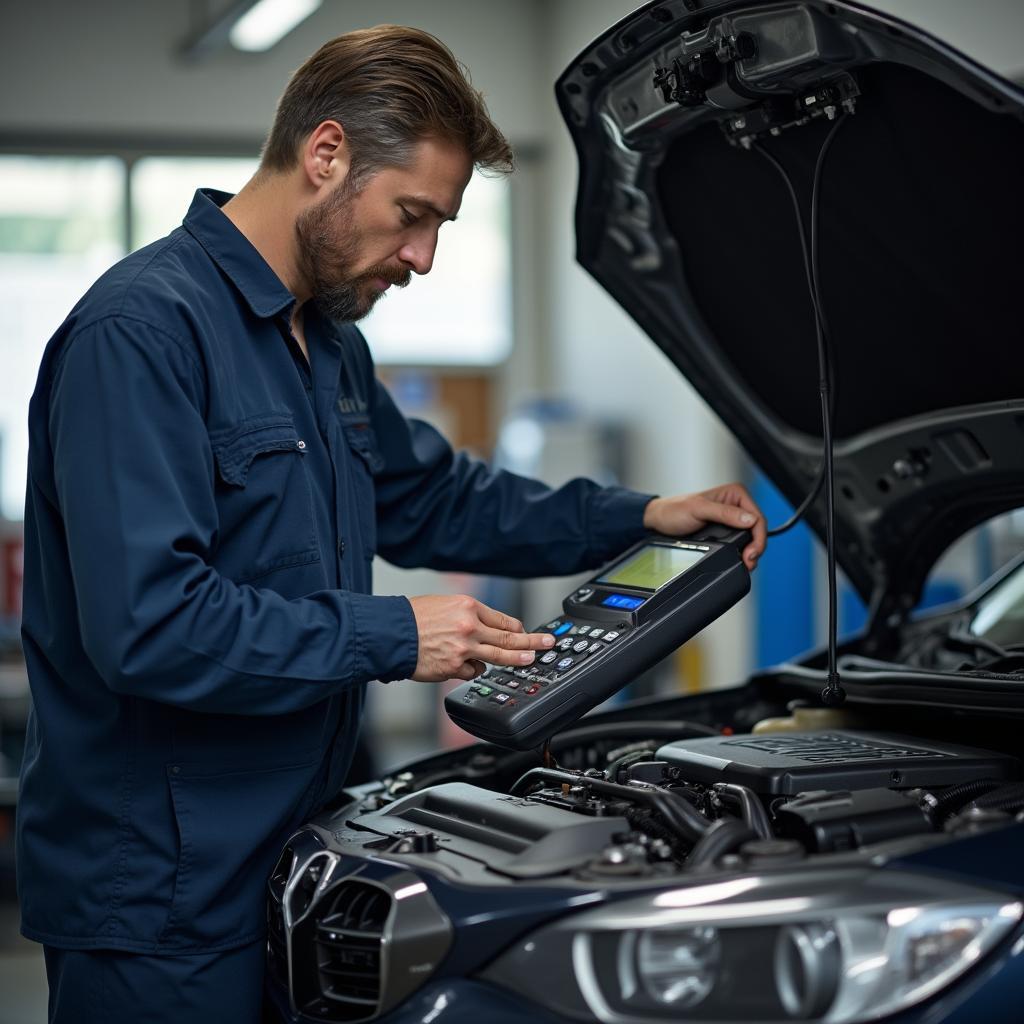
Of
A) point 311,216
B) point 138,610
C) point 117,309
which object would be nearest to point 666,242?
point 311,216

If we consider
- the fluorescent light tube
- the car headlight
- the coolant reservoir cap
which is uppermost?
the fluorescent light tube

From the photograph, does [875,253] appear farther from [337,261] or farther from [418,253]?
[337,261]

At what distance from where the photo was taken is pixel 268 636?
140 centimetres

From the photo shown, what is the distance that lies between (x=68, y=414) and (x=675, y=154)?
3.01 ft

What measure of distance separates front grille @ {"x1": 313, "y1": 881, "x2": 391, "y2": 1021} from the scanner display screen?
0.55m

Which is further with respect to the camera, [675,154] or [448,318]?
[448,318]

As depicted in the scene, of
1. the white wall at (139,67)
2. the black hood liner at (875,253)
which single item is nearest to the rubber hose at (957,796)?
the black hood liner at (875,253)

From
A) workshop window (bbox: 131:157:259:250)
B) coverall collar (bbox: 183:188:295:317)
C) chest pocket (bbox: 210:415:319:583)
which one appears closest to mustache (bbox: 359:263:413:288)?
coverall collar (bbox: 183:188:295:317)

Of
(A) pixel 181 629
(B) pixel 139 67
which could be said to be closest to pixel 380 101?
(A) pixel 181 629

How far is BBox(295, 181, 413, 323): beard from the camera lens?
5.44ft

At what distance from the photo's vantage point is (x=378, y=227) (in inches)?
65.9

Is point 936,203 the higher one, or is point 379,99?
point 379,99

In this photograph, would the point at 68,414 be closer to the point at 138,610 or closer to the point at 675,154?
the point at 138,610

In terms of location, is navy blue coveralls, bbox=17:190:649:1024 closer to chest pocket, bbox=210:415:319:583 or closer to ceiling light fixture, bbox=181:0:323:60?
chest pocket, bbox=210:415:319:583
